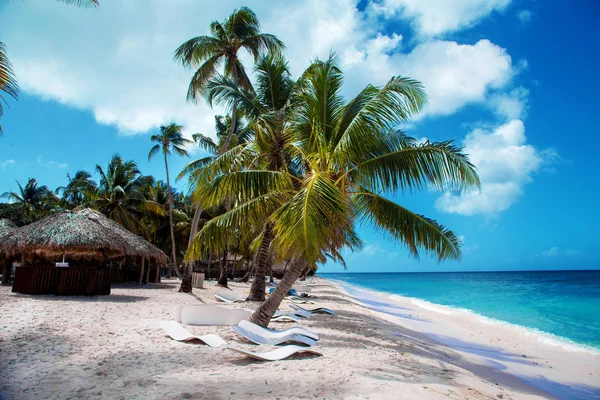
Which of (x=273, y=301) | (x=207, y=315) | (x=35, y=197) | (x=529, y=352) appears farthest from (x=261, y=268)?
(x=35, y=197)

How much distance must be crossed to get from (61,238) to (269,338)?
9.54m

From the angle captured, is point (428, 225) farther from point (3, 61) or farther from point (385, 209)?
point (3, 61)

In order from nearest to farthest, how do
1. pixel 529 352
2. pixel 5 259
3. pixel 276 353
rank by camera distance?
pixel 276 353, pixel 529 352, pixel 5 259

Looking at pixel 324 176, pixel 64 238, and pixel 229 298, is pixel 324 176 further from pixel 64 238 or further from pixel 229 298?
pixel 64 238

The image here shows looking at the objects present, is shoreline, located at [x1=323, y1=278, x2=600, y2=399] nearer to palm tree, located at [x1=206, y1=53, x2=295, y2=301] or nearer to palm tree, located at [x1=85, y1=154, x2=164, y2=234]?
palm tree, located at [x1=206, y1=53, x2=295, y2=301]

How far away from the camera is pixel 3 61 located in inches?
167

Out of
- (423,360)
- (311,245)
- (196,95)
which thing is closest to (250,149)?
(311,245)

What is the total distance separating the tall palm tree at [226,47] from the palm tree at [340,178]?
6.84m

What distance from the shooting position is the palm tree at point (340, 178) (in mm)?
5688

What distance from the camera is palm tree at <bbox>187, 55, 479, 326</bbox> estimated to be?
5.69 meters

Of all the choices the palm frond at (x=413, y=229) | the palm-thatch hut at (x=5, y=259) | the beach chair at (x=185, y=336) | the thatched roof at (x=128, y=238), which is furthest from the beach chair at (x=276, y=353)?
the palm-thatch hut at (x=5, y=259)

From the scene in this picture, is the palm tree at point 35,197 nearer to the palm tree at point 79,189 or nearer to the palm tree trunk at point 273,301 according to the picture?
the palm tree at point 79,189

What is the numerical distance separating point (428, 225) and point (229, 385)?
159 inches

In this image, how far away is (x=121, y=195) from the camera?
856 inches
